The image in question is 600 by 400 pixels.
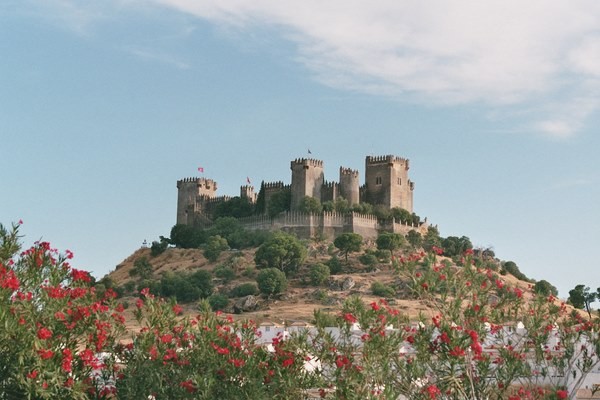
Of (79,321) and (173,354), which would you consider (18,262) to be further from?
(173,354)

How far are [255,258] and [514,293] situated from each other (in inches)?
2337

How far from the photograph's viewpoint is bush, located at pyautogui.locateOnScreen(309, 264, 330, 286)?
238 feet

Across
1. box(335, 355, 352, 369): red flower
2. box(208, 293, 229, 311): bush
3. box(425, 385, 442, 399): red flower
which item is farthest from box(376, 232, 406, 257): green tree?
box(425, 385, 442, 399): red flower

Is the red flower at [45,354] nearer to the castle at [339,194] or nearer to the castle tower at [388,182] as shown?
the castle at [339,194]

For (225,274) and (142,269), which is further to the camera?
(142,269)

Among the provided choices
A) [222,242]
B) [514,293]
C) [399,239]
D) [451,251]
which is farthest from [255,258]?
[514,293]

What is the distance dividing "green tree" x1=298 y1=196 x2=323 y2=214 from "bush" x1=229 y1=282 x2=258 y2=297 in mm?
11256

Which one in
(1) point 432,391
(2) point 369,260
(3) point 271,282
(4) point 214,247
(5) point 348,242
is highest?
(5) point 348,242

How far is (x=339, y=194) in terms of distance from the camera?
8444 centimetres

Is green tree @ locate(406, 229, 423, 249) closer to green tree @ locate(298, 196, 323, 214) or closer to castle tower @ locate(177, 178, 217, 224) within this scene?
green tree @ locate(298, 196, 323, 214)

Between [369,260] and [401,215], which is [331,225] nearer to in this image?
[401,215]

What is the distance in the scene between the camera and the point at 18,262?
17641mm

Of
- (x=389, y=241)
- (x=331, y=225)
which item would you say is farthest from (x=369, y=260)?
(x=331, y=225)

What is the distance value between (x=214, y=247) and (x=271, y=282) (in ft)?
37.3
